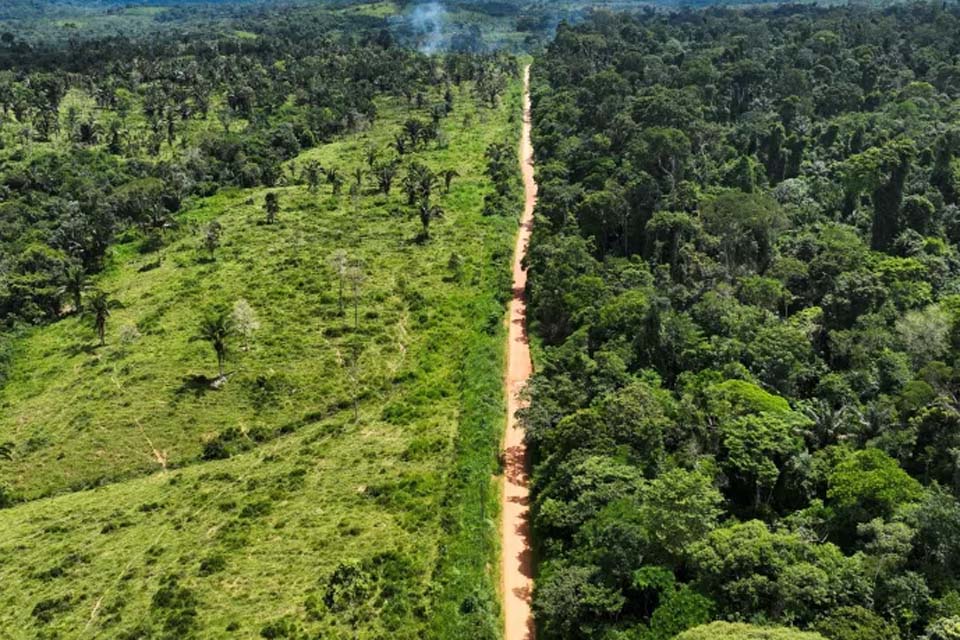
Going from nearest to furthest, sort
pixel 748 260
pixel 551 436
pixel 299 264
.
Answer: pixel 551 436 → pixel 748 260 → pixel 299 264

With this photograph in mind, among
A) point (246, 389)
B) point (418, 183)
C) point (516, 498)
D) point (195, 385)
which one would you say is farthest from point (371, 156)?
point (516, 498)

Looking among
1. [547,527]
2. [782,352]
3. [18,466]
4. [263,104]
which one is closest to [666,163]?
[782,352]

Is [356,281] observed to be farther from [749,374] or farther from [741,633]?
[741,633]

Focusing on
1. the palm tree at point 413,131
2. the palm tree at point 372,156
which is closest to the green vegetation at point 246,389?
the palm tree at point 413,131

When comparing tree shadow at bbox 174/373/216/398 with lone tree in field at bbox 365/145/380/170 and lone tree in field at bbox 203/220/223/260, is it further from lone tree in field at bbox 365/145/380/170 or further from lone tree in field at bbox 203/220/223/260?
lone tree in field at bbox 365/145/380/170

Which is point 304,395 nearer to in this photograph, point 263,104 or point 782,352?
point 782,352

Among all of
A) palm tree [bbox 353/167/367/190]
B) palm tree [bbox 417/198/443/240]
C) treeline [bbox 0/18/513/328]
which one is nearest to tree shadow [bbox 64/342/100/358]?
treeline [bbox 0/18/513/328]
